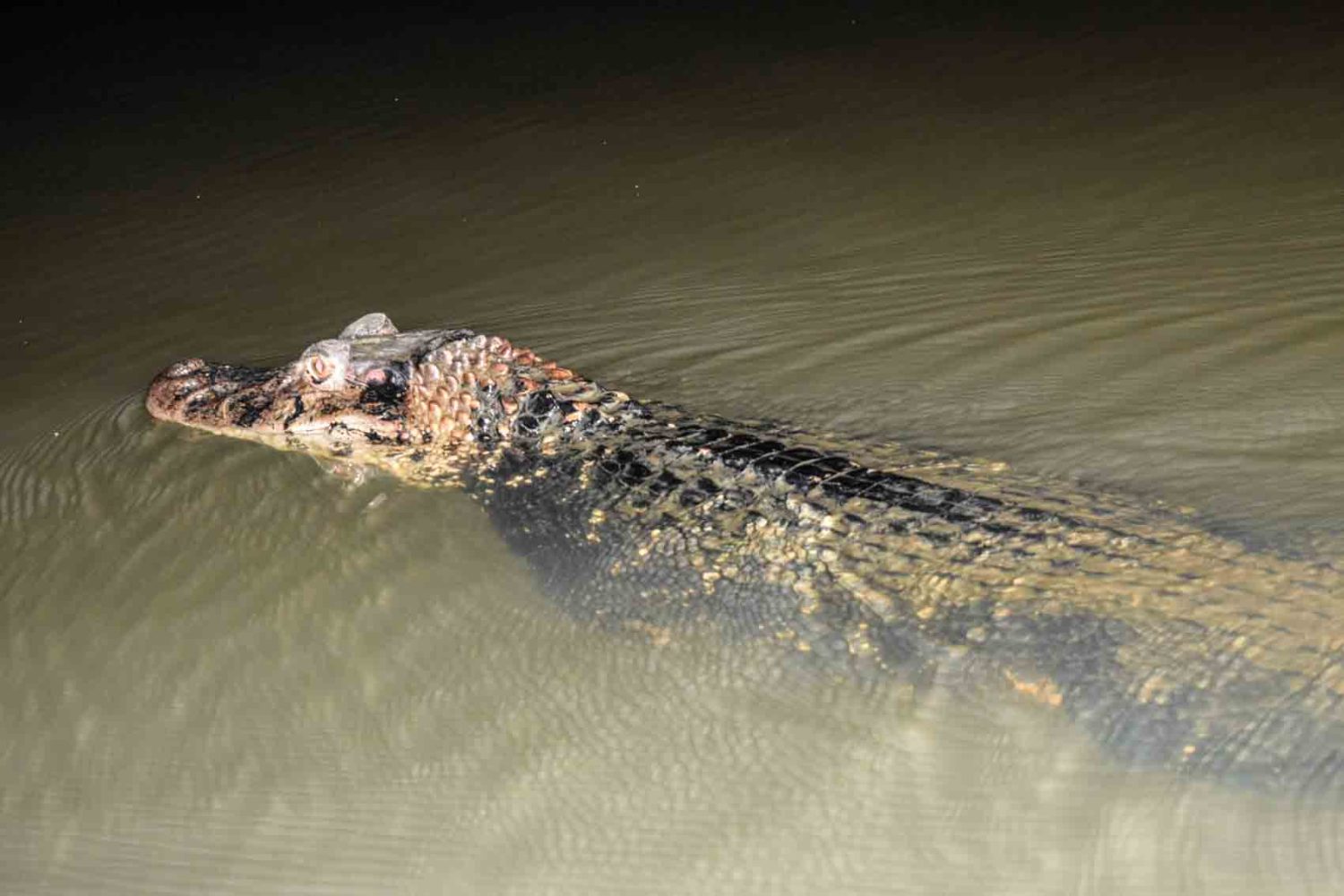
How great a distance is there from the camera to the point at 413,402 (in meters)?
4.16

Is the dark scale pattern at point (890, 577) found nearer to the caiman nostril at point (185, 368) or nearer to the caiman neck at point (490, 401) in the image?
the caiman neck at point (490, 401)

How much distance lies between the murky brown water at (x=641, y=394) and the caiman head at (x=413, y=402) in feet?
0.57

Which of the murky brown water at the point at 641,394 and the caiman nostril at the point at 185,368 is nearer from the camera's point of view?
the murky brown water at the point at 641,394

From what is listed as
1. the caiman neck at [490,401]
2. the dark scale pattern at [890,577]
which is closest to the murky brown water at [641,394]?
the dark scale pattern at [890,577]

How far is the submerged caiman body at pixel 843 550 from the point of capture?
2.68 metres

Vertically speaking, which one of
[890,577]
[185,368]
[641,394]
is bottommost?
[890,577]

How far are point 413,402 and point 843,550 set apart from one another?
155cm

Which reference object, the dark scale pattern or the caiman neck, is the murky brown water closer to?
the dark scale pattern

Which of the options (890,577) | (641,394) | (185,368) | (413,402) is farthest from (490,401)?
(890,577)

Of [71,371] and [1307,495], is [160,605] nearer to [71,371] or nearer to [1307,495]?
[71,371]

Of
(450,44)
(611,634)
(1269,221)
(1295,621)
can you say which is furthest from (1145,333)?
(450,44)

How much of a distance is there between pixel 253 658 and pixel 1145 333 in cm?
277

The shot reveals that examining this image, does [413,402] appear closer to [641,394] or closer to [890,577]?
[641,394]

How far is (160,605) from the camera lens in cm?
360
